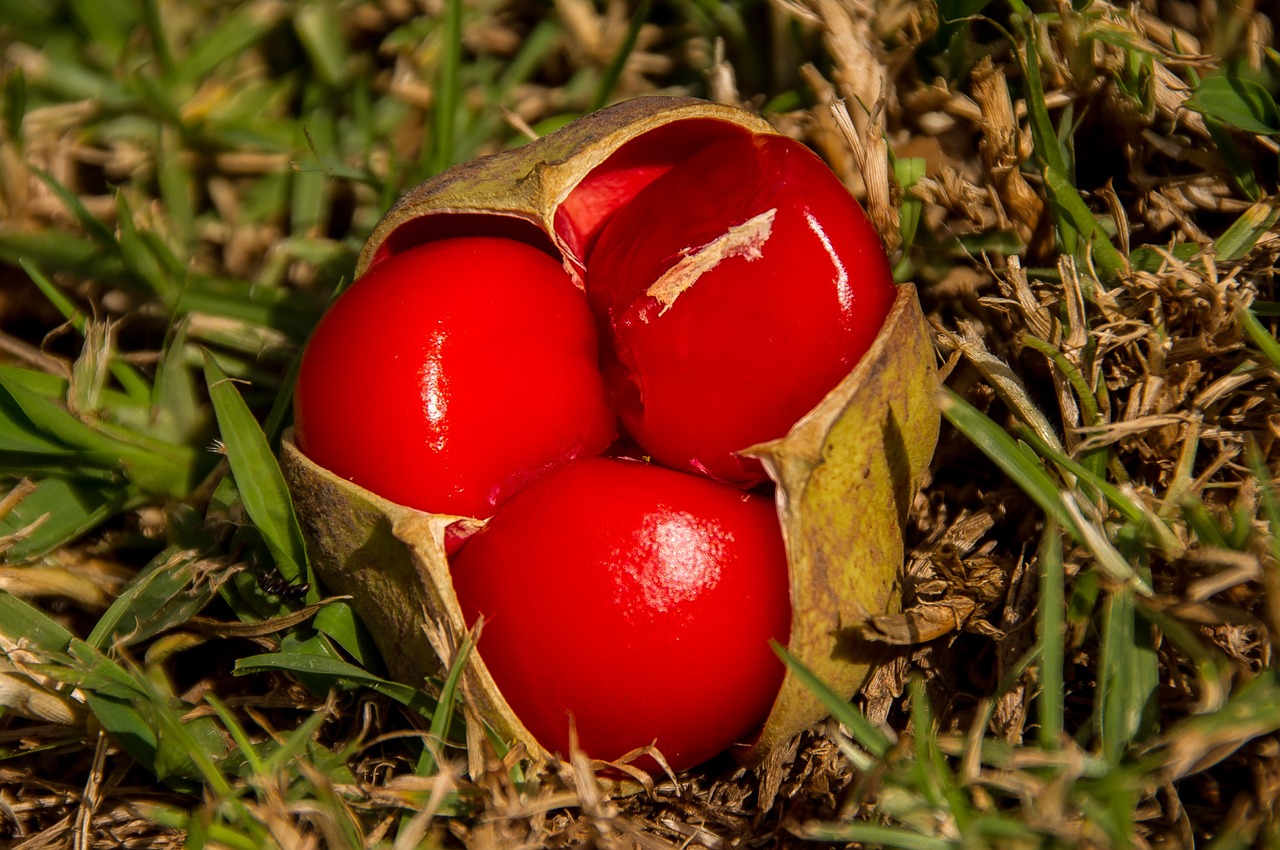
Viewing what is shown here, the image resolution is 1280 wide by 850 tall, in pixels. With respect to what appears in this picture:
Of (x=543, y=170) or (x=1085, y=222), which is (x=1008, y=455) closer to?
(x=1085, y=222)

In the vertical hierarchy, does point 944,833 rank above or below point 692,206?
below

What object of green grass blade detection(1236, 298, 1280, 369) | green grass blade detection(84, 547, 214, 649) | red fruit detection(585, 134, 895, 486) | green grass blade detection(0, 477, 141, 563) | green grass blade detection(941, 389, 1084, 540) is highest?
red fruit detection(585, 134, 895, 486)

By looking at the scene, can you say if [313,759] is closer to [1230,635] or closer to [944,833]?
[944,833]

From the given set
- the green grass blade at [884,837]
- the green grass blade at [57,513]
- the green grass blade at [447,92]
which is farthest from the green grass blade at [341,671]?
the green grass blade at [447,92]

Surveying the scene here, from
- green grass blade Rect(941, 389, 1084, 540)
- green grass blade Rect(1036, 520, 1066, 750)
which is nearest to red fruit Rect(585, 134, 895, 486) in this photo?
green grass blade Rect(941, 389, 1084, 540)

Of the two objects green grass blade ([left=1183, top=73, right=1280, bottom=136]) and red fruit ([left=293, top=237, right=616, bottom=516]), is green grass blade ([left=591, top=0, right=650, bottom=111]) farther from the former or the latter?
green grass blade ([left=1183, top=73, right=1280, bottom=136])

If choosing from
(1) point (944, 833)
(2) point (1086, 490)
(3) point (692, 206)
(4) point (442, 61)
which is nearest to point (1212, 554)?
(2) point (1086, 490)
